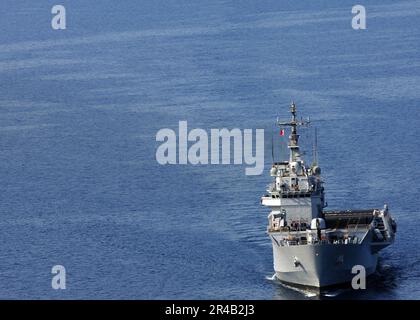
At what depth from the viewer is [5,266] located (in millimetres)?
123500

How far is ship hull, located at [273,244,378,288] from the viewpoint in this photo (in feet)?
376

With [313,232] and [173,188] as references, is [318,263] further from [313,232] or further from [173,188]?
[173,188]

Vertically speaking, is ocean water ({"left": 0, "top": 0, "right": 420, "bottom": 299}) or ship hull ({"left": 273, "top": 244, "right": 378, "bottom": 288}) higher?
ocean water ({"left": 0, "top": 0, "right": 420, "bottom": 299})

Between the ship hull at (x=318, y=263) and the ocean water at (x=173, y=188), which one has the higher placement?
the ocean water at (x=173, y=188)

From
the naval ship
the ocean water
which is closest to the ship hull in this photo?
the naval ship

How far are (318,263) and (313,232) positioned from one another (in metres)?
2.25

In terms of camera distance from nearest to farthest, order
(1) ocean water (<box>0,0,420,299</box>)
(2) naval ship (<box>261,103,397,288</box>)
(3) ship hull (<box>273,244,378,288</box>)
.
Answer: (3) ship hull (<box>273,244,378,288</box>) → (2) naval ship (<box>261,103,397,288</box>) → (1) ocean water (<box>0,0,420,299</box>)

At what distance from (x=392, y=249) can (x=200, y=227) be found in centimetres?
1638

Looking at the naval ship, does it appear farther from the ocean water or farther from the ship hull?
the ocean water

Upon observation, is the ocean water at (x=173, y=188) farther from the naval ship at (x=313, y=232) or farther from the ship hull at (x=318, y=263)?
the naval ship at (x=313, y=232)

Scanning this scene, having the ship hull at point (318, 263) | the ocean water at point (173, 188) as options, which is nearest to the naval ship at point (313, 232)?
the ship hull at point (318, 263)

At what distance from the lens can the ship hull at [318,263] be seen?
115 m
